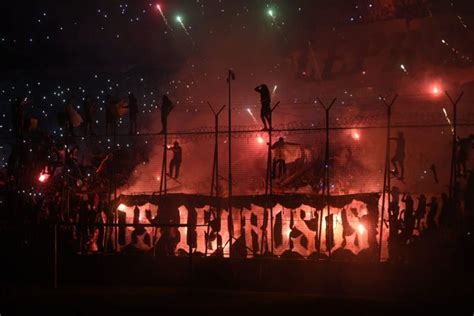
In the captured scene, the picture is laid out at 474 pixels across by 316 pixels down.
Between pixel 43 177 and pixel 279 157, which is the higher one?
pixel 279 157

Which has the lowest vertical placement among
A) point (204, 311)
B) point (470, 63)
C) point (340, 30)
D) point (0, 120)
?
point (204, 311)

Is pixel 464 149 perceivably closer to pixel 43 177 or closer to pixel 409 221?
pixel 409 221

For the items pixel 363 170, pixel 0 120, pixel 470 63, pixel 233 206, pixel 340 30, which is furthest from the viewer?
pixel 0 120

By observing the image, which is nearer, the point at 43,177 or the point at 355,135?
the point at 43,177

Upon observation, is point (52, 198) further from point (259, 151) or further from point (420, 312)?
point (420, 312)

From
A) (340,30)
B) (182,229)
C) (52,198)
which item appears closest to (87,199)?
(52,198)

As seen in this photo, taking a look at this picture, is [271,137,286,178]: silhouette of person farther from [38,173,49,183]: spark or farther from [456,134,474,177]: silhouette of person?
[38,173,49,183]: spark

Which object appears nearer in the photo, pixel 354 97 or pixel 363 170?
pixel 363 170

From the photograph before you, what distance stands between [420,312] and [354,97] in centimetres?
1611

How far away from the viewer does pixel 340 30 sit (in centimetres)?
3097

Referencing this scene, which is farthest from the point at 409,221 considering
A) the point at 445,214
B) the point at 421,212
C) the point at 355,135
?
the point at 355,135

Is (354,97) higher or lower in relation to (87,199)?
higher

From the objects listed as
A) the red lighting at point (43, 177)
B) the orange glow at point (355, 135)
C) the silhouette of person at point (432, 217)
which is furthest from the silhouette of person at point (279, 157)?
the red lighting at point (43, 177)

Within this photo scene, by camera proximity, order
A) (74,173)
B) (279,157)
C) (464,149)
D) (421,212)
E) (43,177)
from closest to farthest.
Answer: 1. (421,212)
2. (464,149)
3. (279,157)
4. (74,173)
5. (43,177)
